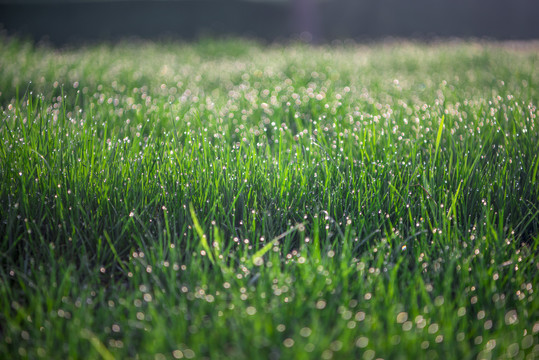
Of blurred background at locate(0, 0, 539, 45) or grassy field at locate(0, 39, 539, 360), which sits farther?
blurred background at locate(0, 0, 539, 45)

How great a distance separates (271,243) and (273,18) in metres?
16.3

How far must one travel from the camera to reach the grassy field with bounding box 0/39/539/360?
3.98 feet

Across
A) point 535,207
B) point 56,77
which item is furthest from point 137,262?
point 56,77

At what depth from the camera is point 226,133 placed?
8.38 feet

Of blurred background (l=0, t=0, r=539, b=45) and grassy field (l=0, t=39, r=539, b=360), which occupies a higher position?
blurred background (l=0, t=0, r=539, b=45)

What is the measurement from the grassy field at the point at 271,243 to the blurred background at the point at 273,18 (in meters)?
12.1

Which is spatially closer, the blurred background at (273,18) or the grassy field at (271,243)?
the grassy field at (271,243)

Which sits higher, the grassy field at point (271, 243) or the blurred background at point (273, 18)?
the blurred background at point (273, 18)

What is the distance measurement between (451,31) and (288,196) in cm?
1766

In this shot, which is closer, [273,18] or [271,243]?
[271,243]

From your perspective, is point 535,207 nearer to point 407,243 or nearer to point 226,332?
point 407,243

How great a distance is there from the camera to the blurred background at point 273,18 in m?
14.6

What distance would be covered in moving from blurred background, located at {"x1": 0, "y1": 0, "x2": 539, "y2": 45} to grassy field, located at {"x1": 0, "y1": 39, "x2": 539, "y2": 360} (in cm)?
1210

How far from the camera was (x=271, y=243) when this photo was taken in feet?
4.80
